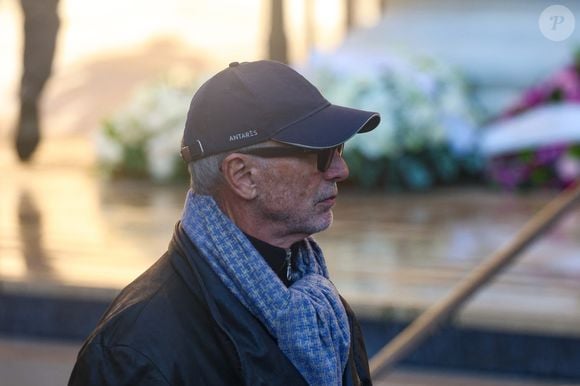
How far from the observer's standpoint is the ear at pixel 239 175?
6.42ft

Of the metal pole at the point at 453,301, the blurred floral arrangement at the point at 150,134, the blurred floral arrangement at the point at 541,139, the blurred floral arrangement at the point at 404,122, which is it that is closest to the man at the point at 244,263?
the metal pole at the point at 453,301

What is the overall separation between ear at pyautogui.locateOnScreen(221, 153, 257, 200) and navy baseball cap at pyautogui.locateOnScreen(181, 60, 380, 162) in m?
0.02

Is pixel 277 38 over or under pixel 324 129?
under

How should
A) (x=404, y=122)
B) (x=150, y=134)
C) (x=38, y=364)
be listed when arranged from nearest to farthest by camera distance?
(x=38, y=364) < (x=404, y=122) < (x=150, y=134)

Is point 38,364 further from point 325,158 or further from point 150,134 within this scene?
point 150,134

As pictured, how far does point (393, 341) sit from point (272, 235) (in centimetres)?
242

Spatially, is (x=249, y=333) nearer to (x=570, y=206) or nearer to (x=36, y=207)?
(x=570, y=206)

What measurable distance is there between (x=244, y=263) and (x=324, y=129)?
0.72ft

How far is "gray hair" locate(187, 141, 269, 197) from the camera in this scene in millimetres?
1978

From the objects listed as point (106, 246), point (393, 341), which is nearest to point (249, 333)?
point (393, 341)

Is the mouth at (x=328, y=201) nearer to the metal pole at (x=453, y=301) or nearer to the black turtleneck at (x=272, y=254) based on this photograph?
the black turtleneck at (x=272, y=254)

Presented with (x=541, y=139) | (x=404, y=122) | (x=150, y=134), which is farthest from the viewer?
(x=150, y=134)

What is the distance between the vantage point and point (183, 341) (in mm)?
1881

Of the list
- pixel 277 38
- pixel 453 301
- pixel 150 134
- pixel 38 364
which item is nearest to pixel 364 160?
pixel 150 134
